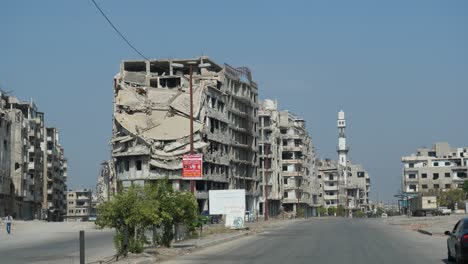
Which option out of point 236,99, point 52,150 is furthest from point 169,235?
point 52,150

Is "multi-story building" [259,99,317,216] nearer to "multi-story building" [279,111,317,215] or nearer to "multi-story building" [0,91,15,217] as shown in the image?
"multi-story building" [279,111,317,215]

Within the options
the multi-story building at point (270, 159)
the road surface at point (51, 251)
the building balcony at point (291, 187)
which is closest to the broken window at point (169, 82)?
the multi-story building at point (270, 159)

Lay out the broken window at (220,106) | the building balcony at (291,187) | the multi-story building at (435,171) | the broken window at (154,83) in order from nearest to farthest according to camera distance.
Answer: the broken window at (154,83) → the broken window at (220,106) → the building balcony at (291,187) → the multi-story building at (435,171)

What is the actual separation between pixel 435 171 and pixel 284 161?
3902 cm

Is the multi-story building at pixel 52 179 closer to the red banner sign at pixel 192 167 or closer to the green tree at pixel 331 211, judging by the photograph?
the green tree at pixel 331 211

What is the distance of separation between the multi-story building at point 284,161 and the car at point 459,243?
110 m

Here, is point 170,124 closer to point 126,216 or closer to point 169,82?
point 169,82

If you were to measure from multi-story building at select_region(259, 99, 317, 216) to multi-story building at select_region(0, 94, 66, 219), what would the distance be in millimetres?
41098

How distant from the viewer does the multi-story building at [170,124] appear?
97.0 meters

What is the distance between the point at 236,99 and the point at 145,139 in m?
22.8

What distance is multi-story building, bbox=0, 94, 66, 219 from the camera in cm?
10044

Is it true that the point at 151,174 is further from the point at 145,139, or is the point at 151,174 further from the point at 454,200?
the point at 454,200

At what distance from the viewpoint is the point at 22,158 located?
113062mm

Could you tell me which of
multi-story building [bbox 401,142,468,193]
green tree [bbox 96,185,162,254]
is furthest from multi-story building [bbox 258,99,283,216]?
green tree [bbox 96,185,162,254]
